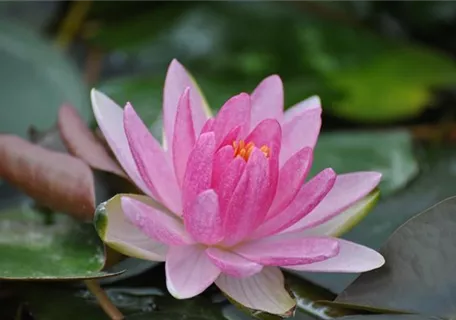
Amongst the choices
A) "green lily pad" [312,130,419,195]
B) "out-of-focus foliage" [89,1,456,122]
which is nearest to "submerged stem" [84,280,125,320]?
"green lily pad" [312,130,419,195]

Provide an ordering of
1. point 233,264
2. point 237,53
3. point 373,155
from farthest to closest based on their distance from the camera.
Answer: point 237,53 < point 373,155 < point 233,264

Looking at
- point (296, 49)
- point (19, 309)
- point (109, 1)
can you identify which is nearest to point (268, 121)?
point (19, 309)

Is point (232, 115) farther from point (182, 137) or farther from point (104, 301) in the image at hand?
point (104, 301)

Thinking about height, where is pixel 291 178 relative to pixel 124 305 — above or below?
above

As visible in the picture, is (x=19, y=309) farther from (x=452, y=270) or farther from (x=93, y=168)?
(x=452, y=270)

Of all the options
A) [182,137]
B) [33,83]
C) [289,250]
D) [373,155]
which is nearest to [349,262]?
[289,250]

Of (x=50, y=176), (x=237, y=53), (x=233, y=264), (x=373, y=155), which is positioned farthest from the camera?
(x=237, y=53)

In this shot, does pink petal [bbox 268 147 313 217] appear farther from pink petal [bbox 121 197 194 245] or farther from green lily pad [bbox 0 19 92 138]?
green lily pad [bbox 0 19 92 138]
